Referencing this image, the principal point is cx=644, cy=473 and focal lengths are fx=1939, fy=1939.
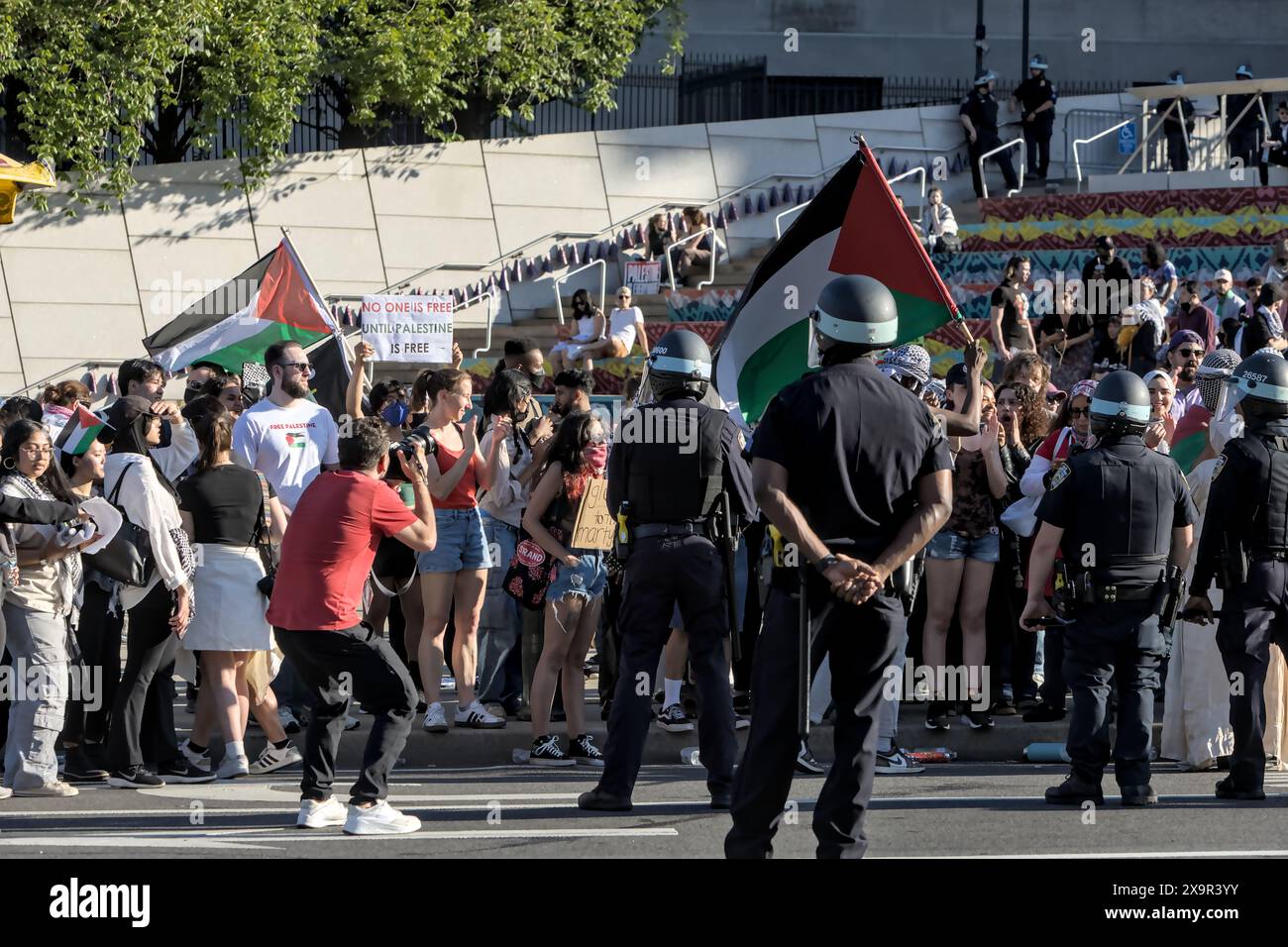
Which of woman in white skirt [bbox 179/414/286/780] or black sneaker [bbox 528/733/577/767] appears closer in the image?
woman in white skirt [bbox 179/414/286/780]

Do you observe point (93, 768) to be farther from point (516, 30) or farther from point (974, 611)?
point (516, 30)

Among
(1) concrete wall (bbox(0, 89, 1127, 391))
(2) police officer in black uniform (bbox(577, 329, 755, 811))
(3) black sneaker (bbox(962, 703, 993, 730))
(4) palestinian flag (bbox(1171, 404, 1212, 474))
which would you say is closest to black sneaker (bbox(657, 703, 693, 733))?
(3) black sneaker (bbox(962, 703, 993, 730))

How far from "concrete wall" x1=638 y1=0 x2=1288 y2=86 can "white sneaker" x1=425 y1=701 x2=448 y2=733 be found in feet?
86.1

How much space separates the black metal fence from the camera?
2670 centimetres

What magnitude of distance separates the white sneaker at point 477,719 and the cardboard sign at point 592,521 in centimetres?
115

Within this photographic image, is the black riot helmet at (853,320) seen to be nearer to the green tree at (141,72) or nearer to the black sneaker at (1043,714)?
the black sneaker at (1043,714)

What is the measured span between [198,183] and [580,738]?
16.3 meters

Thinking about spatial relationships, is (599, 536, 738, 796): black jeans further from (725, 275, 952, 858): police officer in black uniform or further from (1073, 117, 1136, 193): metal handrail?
(1073, 117, 1136, 193): metal handrail

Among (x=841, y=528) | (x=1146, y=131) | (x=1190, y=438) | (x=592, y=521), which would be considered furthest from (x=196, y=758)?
(x=1146, y=131)

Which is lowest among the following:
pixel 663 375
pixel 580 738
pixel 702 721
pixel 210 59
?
pixel 580 738

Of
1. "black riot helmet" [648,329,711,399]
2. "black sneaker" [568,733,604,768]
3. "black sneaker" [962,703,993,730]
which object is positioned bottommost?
"black sneaker" [962,703,993,730]

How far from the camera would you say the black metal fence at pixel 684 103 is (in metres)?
26.7
